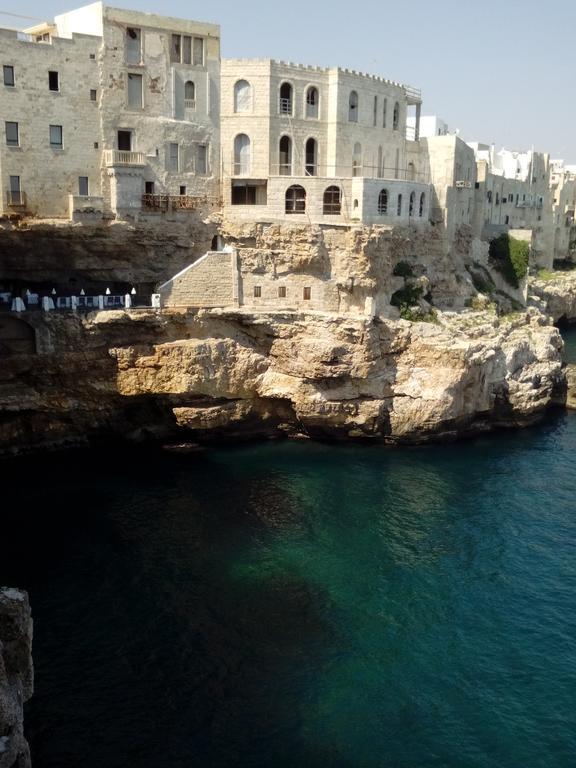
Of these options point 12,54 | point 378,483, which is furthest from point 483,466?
point 12,54

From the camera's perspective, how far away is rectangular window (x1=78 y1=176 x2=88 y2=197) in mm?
39594

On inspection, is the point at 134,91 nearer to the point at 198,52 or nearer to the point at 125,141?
the point at 125,141

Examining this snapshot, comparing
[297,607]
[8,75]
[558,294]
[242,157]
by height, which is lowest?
[297,607]

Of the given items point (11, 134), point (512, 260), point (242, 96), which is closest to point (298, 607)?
point (11, 134)

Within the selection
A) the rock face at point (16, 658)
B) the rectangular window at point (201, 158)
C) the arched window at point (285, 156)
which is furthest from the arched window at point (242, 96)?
the rock face at point (16, 658)

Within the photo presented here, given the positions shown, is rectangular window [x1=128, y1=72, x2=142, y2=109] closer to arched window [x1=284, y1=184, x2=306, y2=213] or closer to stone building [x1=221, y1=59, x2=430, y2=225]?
stone building [x1=221, y1=59, x2=430, y2=225]

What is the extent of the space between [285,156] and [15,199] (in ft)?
52.8

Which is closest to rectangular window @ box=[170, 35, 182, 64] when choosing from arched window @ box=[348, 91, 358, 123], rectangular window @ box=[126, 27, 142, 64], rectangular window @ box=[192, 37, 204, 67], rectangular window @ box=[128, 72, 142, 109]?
rectangular window @ box=[192, 37, 204, 67]

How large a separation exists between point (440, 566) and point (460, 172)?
3502 centimetres

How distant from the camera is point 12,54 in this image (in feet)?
120

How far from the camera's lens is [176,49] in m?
41.1

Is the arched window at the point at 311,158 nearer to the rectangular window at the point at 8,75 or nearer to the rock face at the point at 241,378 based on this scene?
the rock face at the point at 241,378

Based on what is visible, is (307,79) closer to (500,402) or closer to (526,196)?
(500,402)

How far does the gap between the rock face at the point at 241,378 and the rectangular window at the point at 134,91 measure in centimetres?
1170
